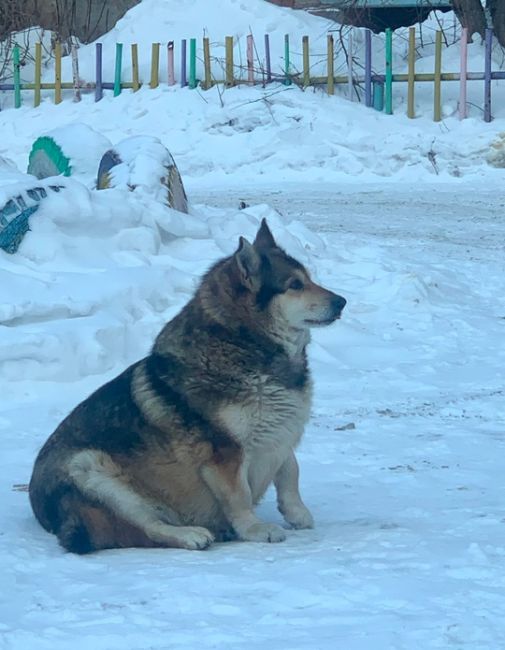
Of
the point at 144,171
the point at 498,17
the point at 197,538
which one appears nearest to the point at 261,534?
the point at 197,538

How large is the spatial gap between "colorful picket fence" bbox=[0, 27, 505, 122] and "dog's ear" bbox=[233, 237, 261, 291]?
17.9 m

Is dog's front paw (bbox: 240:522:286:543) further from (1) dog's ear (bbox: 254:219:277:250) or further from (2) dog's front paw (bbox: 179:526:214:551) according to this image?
(1) dog's ear (bbox: 254:219:277:250)

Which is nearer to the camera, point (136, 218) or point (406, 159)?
point (136, 218)

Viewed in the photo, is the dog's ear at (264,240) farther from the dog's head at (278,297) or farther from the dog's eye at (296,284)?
the dog's eye at (296,284)

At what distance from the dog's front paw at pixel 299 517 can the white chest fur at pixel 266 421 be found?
27 centimetres

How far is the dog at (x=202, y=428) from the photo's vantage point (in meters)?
4.72

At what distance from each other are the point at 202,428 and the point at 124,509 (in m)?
0.44

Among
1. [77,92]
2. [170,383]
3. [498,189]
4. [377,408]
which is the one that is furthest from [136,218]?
[77,92]

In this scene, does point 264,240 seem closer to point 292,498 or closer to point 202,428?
point 202,428

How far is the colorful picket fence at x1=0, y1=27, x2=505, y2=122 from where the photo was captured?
22.5 meters

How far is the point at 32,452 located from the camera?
6.33 meters

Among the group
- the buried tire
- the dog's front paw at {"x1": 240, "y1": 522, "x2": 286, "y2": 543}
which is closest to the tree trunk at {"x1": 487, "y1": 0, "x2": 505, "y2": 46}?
the buried tire

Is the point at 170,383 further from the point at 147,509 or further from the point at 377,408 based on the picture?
the point at 377,408

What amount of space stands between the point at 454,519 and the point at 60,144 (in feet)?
31.0
